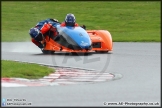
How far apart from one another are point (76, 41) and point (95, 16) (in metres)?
19.5

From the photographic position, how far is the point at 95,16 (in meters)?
40.4

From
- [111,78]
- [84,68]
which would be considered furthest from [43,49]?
[111,78]

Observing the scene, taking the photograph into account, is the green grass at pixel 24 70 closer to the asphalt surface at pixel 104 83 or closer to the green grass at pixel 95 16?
the asphalt surface at pixel 104 83

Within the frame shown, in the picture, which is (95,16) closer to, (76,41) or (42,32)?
(42,32)

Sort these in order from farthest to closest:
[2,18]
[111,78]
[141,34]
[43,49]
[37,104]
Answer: [2,18]
[141,34]
[43,49]
[111,78]
[37,104]

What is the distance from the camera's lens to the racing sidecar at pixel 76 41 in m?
21.1

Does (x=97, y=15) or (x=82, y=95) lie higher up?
(x=97, y=15)

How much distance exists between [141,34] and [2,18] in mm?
10472

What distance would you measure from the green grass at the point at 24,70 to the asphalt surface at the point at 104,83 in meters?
1.44

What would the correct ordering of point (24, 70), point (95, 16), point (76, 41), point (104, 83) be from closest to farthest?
point (104, 83) → point (24, 70) → point (76, 41) → point (95, 16)

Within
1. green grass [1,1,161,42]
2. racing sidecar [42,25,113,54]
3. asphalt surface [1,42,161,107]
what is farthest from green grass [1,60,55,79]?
green grass [1,1,161,42]

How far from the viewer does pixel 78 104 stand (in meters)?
11.7

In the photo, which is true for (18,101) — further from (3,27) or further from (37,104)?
(3,27)

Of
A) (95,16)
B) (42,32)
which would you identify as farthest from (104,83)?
(95,16)
